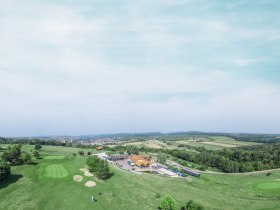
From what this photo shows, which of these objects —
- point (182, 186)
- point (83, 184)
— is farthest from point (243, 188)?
point (83, 184)

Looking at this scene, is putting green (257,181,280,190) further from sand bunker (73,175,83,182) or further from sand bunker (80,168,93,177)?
sand bunker (73,175,83,182)

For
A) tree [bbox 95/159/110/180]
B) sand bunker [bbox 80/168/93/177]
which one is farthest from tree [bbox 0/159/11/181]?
tree [bbox 95/159/110/180]

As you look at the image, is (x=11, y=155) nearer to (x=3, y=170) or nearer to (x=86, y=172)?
(x=3, y=170)

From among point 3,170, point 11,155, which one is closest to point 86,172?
point 3,170

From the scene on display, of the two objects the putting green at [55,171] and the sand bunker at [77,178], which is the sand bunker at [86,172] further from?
the putting green at [55,171]

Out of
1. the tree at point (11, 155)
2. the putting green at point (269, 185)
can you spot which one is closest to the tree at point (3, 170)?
the tree at point (11, 155)

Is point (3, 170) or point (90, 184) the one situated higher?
point (3, 170)

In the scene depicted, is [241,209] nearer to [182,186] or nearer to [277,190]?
[182,186]
